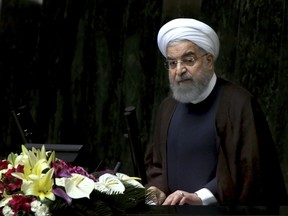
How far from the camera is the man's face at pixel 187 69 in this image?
5.38m

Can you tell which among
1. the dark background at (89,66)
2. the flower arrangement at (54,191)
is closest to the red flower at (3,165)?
the flower arrangement at (54,191)

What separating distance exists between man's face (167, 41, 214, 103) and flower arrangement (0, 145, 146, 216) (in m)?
1.96

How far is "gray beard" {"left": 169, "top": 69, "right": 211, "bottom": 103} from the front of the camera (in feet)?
17.8

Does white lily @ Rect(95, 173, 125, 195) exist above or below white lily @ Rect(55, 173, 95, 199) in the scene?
below

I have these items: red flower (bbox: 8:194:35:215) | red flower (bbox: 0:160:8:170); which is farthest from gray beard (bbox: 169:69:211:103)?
red flower (bbox: 8:194:35:215)

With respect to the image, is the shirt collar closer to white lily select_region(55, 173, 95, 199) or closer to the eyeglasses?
the eyeglasses

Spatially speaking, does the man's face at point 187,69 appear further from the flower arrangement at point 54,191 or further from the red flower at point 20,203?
the red flower at point 20,203

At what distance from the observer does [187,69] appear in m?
5.43

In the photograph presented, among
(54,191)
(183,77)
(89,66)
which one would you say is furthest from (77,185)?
(89,66)

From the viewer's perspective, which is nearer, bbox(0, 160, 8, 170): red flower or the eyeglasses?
bbox(0, 160, 8, 170): red flower

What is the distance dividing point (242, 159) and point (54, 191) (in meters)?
2.15

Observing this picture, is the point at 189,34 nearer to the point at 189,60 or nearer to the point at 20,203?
the point at 189,60

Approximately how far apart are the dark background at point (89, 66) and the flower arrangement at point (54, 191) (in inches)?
171

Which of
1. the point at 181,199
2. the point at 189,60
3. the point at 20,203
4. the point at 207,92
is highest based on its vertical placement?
the point at 189,60
